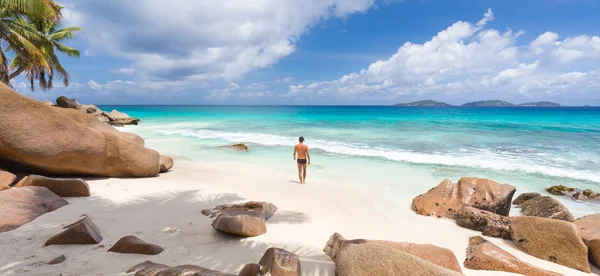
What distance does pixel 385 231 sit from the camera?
5.58 metres

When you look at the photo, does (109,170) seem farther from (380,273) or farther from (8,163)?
(380,273)

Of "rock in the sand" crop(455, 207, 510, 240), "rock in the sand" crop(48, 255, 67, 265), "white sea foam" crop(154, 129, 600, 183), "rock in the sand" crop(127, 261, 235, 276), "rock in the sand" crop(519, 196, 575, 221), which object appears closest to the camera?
"rock in the sand" crop(127, 261, 235, 276)

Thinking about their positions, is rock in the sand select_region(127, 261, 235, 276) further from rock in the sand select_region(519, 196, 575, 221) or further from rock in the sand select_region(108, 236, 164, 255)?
rock in the sand select_region(519, 196, 575, 221)

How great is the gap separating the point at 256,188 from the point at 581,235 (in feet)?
22.7

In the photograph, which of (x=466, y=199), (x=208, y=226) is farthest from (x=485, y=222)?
(x=208, y=226)

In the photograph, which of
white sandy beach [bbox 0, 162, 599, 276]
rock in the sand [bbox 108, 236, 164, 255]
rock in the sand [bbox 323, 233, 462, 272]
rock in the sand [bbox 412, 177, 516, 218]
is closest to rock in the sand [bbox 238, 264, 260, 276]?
white sandy beach [bbox 0, 162, 599, 276]

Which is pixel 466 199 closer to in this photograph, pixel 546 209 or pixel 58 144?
pixel 546 209

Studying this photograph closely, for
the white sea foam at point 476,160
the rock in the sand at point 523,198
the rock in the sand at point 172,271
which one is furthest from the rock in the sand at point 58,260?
the white sea foam at point 476,160

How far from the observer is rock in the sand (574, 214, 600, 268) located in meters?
4.41

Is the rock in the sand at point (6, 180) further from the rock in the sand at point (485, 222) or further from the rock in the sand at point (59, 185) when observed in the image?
the rock in the sand at point (485, 222)

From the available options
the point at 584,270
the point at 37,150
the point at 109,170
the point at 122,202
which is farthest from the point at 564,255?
the point at 37,150

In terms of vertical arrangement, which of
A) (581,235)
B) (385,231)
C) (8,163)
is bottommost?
(385,231)

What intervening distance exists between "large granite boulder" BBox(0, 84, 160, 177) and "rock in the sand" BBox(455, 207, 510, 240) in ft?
27.7

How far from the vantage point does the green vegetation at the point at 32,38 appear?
45.7ft
